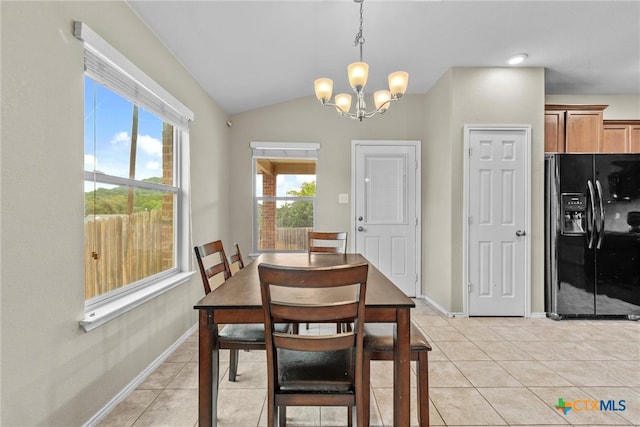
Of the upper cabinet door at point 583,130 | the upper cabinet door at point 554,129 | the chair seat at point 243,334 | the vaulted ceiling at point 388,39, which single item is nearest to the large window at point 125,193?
the vaulted ceiling at point 388,39

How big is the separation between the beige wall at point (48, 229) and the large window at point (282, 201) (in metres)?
2.48

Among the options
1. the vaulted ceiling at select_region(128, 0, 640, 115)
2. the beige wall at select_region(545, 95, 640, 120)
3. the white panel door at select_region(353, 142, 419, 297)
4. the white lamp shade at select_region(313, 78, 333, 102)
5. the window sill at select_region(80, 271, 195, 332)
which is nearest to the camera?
the window sill at select_region(80, 271, 195, 332)

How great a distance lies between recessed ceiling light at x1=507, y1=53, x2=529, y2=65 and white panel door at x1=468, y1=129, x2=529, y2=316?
0.67m

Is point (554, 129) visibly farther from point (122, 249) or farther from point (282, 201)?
point (122, 249)

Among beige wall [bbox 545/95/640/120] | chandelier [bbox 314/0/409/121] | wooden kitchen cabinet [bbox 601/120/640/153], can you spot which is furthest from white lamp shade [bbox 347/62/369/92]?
wooden kitchen cabinet [bbox 601/120/640/153]

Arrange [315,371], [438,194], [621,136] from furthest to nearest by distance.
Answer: [621,136] < [438,194] < [315,371]

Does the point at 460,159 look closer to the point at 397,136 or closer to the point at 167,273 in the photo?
the point at 397,136

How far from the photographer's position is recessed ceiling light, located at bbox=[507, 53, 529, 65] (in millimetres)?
3257

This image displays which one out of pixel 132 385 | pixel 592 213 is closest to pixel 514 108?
pixel 592 213

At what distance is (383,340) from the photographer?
158 cm

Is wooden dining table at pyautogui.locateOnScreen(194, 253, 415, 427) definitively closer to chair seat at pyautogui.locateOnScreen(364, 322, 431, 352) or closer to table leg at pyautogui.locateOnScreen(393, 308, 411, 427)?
table leg at pyautogui.locateOnScreen(393, 308, 411, 427)

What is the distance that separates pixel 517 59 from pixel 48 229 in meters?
4.01

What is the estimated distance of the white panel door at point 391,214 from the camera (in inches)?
173

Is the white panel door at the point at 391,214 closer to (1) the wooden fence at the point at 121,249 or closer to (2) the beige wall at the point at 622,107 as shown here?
(2) the beige wall at the point at 622,107
